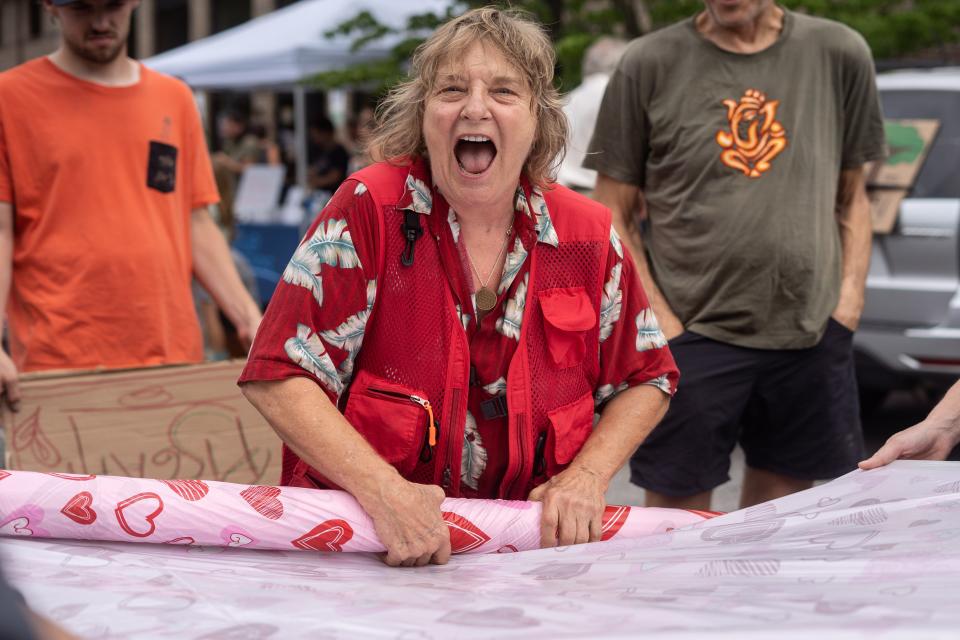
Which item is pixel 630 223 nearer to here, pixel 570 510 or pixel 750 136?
pixel 750 136

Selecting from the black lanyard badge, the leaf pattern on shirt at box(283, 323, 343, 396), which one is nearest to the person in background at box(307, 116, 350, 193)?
the black lanyard badge

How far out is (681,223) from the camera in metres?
3.68

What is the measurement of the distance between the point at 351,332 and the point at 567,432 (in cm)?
49

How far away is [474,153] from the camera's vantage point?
104 inches

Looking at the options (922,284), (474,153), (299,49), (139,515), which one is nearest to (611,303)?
(474,153)

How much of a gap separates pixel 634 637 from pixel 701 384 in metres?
1.95

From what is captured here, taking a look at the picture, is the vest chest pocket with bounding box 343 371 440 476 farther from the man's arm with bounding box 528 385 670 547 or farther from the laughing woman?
the man's arm with bounding box 528 385 670 547

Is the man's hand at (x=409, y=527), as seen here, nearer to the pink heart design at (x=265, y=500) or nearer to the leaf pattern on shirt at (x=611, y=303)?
the pink heart design at (x=265, y=500)

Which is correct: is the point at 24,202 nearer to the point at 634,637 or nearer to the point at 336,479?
the point at 336,479

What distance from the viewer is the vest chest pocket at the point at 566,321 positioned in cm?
263

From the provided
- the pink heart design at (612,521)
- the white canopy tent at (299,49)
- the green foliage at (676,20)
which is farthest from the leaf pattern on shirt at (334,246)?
the white canopy tent at (299,49)

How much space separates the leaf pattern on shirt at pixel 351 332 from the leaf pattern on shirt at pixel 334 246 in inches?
2.5

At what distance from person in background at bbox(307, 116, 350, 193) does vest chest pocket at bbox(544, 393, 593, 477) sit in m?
11.3

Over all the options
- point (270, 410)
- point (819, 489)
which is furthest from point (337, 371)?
point (819, 489)
